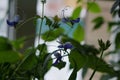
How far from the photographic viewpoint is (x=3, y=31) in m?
1.05

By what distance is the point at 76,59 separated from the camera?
463 mm

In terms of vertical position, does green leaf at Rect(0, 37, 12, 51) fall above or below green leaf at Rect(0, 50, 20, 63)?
above

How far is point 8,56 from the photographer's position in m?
0.48

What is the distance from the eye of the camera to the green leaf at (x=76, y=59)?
0.45 metres

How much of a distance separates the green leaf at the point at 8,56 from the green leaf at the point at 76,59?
99 mm

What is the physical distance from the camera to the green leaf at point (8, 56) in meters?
0.47

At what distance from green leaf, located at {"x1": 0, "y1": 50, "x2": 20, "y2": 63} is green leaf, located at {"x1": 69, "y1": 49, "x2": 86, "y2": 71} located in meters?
0.10

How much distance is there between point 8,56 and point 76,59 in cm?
12

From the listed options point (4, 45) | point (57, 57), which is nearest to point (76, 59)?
point (57, 57)

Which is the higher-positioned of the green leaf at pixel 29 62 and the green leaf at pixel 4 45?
the green leaf at pixel 4 45

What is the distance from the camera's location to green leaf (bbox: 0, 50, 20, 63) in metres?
0.47

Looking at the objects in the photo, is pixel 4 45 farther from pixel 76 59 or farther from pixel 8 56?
pixel 76 59

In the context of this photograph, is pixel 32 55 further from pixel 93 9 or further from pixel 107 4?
pixel 107 4

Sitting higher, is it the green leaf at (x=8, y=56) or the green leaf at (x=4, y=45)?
the green leaf at (x=4, y=45)
